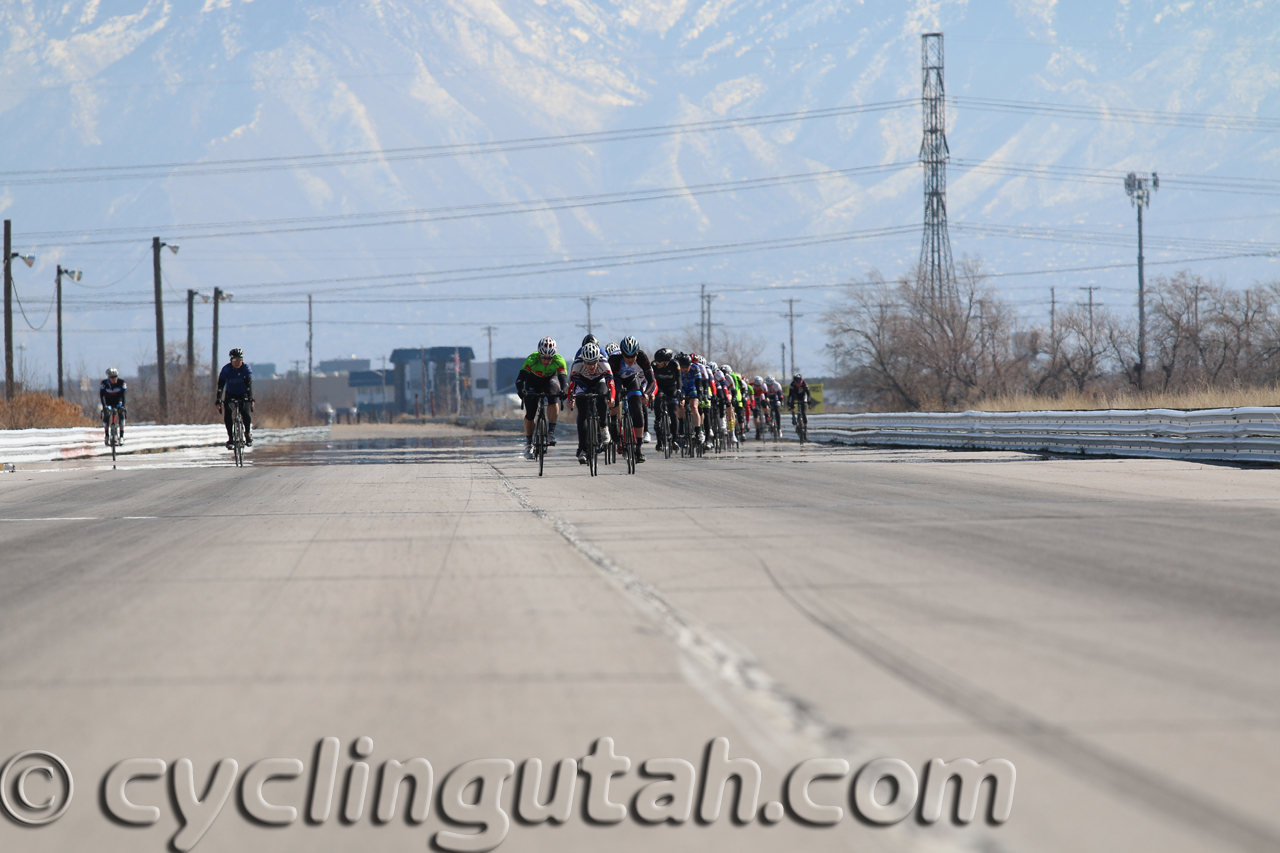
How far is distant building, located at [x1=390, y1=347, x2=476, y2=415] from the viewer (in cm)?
18438

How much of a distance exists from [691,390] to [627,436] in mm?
5630

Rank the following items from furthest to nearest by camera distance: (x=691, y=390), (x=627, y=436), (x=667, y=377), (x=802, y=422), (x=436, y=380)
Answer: (x=436, y=380) → (x=802, y=422) → (x=691, y=390) → (x=667, y=377) → (x=627, y=436)

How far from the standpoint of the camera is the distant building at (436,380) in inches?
7259

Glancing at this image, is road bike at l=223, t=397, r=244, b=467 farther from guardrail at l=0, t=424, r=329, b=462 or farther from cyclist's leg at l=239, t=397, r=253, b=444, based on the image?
guardrail at l=0, t=424, r=329, b=462

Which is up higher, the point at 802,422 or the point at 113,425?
the point at 113,425

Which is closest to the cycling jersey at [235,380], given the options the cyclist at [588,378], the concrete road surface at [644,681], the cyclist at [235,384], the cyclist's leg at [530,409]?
the cyclist at [235,384]

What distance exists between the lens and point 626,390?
19375 millimetres

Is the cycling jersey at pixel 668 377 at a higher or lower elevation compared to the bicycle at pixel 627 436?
higher

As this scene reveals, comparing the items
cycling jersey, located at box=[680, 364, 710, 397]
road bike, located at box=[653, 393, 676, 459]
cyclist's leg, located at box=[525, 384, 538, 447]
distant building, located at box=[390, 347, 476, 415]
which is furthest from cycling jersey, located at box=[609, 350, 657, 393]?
distant building, located at box=[390, 347, 476, 415]

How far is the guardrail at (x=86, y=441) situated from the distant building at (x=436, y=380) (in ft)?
445

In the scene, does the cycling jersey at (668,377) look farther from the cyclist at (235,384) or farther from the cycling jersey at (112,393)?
the cycling jersey at (112,393)

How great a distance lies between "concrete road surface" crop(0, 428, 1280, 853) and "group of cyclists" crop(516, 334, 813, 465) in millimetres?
7681

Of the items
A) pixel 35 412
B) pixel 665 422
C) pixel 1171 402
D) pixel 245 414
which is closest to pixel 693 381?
pixel 665 422

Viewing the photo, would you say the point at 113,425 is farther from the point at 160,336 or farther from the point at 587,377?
the point at 160,336
